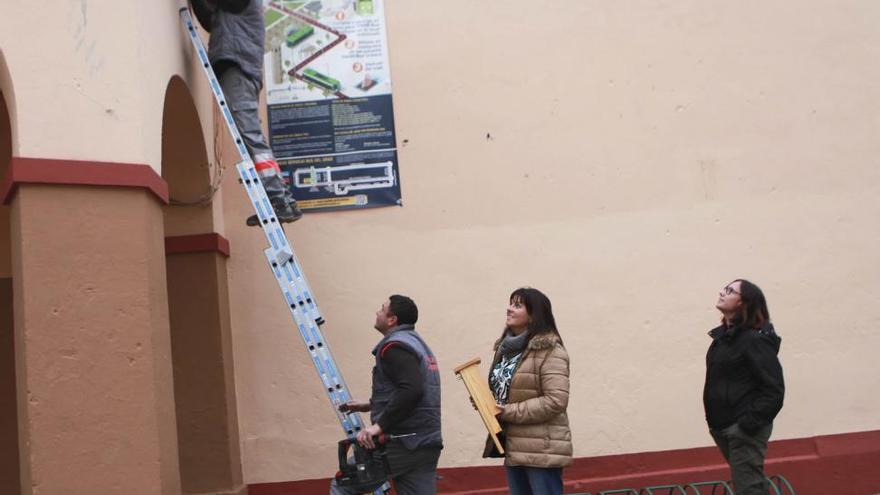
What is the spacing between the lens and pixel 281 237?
6352 mm

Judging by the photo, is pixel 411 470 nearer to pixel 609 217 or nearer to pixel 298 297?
pixel 298 297

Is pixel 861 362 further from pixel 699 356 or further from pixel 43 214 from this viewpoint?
pixel 43 214

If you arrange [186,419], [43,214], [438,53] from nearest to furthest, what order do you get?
[43,214] → [186,419] → [438,53]

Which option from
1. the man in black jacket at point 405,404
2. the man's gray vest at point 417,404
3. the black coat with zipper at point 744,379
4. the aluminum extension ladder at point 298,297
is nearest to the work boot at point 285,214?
the aluminum extension ladder at point 298,297

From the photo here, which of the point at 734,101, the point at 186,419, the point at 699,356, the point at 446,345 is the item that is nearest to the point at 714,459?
the point at 699,356

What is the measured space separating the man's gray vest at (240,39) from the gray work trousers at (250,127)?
0.08 m

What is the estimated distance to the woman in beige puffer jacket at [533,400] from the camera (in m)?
5.45

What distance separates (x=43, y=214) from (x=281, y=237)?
4.81ft

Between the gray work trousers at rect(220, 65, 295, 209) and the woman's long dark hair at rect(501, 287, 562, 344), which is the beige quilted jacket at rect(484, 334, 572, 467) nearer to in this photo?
the woman's long dark hair at rect(501, 287, 562, 344)

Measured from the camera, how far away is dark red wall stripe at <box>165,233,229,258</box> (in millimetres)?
7457

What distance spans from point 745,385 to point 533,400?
110 cm

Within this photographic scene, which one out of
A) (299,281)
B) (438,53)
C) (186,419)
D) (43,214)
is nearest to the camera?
(43,214)

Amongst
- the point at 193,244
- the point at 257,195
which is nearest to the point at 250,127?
the point at 257,195

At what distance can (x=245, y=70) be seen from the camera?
689 centimetres
